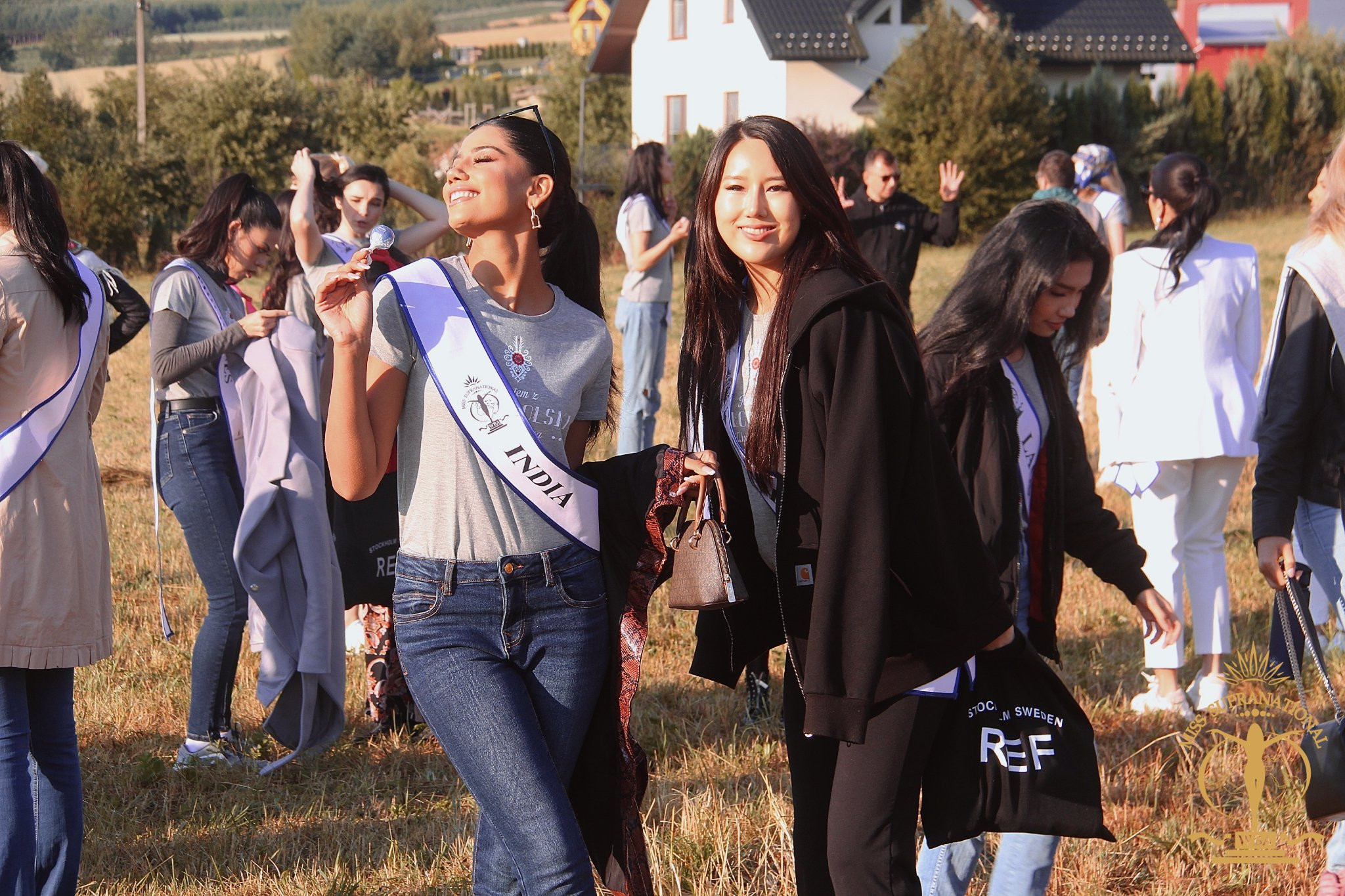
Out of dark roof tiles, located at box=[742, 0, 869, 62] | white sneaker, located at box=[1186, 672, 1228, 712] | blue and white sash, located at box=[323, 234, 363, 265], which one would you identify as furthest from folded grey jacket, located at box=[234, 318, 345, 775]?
dark roof tiles, located at box=[742, 0, 869, 62]

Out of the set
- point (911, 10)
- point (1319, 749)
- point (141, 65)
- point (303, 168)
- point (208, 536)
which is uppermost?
point (911, 10)

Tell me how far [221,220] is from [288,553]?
1346 millimetres

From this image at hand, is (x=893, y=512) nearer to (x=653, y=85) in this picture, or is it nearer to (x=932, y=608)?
(x=932, y=608)

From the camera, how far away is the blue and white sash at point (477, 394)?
2.94 meters

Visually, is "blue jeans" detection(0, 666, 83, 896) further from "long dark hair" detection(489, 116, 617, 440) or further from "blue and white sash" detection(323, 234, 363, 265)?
"blue and white sash" detection(323, 234, 363, 265)

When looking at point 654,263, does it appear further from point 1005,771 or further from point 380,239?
point 1005,771

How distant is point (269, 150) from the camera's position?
34.6m

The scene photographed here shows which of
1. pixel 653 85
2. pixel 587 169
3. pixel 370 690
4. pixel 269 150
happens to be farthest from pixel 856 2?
pixel 370 690

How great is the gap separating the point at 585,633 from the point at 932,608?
2.53ft

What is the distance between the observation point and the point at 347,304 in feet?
9.18

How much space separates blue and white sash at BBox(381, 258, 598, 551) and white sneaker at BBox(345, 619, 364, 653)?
388 cm

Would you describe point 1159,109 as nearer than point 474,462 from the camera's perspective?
No

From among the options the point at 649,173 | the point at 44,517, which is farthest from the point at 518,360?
the point at 649,173

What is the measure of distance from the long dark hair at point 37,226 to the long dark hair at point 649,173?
591 centimetres
